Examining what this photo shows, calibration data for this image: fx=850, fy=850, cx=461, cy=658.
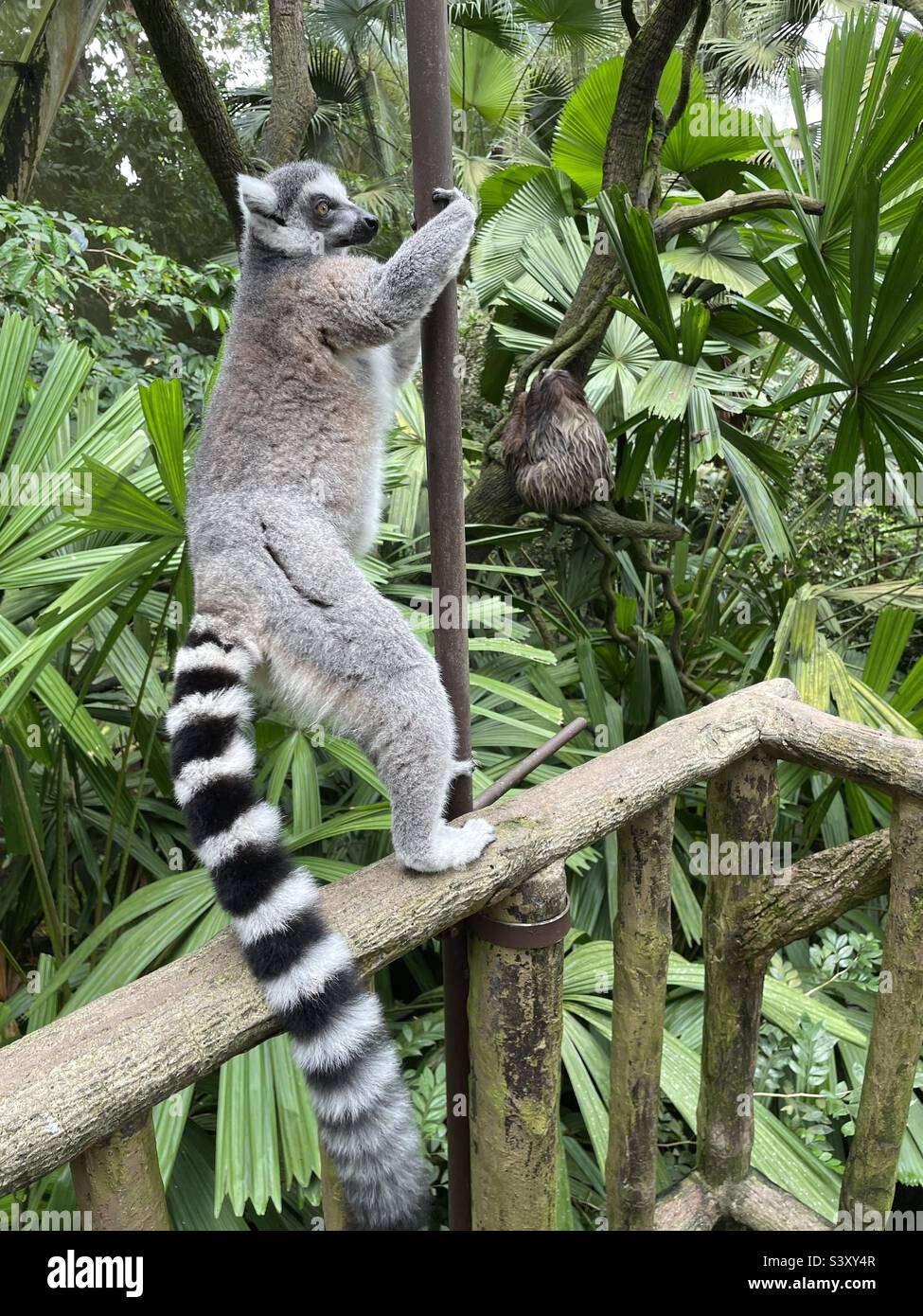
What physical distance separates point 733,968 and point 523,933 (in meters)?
0.64

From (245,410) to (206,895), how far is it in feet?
3.53

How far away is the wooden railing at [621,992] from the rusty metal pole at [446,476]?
0.07 m

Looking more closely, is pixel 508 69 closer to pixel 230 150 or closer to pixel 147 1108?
pixel 230 150

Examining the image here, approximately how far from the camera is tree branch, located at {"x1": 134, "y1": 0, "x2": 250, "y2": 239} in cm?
307

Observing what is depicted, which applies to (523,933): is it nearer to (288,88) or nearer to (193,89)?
(193,89)

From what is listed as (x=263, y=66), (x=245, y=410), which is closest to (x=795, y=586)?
(x=245, y=410)

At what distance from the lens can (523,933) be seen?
4.40ft

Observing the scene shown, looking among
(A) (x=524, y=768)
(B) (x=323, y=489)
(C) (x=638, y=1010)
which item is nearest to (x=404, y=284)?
(B) (x=323, y=489)

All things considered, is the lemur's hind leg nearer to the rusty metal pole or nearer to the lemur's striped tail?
the rusty metal pole

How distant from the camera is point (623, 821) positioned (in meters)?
1.46

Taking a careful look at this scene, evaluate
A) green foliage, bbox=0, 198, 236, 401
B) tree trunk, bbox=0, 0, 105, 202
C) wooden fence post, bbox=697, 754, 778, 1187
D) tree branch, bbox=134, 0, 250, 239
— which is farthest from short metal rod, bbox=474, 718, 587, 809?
tree trunk, bbox=0, 0, 105, 202

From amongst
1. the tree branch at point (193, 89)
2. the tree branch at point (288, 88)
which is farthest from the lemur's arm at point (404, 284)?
the tree branch at point (288, 88)

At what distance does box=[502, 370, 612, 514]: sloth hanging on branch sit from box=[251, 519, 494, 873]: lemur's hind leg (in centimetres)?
136

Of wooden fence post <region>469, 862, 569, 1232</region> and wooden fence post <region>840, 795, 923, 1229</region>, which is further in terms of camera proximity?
wooden fence post <region>840, 795, 923, 1229</region>
